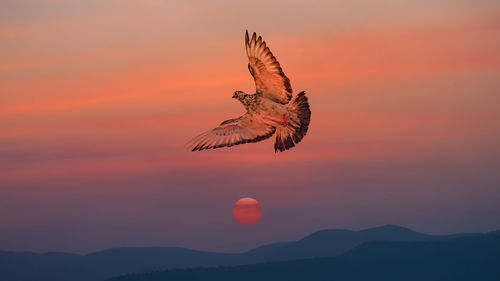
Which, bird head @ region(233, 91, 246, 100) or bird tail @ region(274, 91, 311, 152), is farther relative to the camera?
bird head @ region(233, 91, 246, 100)

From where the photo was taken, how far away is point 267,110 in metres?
31.7

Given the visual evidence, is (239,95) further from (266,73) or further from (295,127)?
(295,127)

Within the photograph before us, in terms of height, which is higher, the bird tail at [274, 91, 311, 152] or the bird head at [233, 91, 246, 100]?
the bird head at [233, 91, 246, 100]

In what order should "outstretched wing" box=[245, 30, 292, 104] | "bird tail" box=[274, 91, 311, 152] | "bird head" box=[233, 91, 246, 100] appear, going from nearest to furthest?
1. "bird tail" box=[274, 91, 311, 152]
2. "outstretched wing" box=[245, 30, 292, 104]
3. "bird head" box=[233, 91, 246, 100]

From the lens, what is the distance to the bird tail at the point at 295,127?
101 ft

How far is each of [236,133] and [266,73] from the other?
282cm

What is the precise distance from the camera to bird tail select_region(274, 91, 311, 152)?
3064 cm

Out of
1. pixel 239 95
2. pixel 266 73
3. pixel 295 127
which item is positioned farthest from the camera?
pixel 239 95

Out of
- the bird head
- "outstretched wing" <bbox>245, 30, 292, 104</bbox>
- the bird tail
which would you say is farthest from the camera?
the bird head

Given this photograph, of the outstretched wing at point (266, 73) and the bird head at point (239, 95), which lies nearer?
the outstretched wing at point (266, 73)

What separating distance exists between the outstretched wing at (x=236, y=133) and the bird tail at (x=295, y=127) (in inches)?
26.7

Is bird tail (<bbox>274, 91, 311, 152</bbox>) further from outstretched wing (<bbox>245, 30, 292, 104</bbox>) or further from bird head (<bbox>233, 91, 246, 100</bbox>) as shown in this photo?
bird head (<bbox>233, 91, 246, 100</bbox>)

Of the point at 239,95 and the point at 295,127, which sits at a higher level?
the point at 239,95

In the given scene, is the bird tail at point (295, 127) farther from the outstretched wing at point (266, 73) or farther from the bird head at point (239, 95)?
the bird head at point (239, 95)
